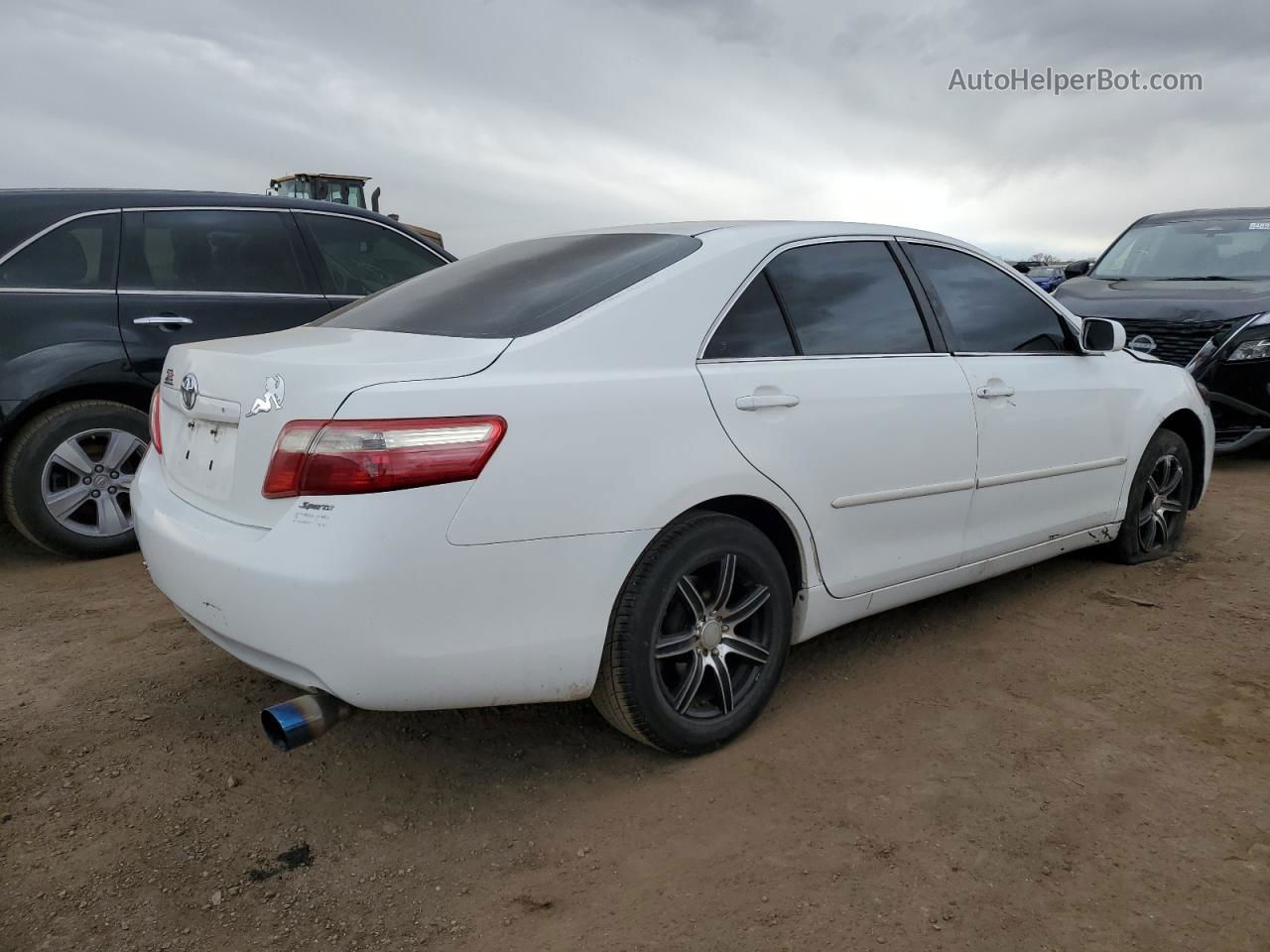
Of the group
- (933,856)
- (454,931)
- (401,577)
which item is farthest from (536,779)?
(933,856)

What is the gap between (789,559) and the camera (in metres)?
3.08

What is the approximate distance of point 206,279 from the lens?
200 inches

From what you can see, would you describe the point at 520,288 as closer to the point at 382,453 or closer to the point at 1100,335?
the point at 382,453

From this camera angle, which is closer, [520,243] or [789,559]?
[789,559]

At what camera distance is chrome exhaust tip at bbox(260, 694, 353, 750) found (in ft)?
7.61

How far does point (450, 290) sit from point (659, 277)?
728 millimetres

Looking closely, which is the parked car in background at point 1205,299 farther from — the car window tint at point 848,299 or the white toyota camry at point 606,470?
the car window tint at point 848,299

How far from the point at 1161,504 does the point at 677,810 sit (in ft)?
10.5

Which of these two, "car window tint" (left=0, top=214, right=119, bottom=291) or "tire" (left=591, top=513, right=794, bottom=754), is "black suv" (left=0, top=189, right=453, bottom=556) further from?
"tire" (left=591, top=513, right=794, bottom=754)

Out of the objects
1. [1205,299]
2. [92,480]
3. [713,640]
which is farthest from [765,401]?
[1205,299]

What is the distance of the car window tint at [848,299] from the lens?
3.14 metres

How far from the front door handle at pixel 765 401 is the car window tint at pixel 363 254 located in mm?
3314

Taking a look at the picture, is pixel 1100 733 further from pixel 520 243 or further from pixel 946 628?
pixel 520 243

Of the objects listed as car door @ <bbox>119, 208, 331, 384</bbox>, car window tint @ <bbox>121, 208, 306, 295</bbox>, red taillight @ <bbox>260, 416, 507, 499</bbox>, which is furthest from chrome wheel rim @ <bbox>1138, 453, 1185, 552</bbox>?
car window tint @ <bbox>121, 208, 306, 295</bbox>
